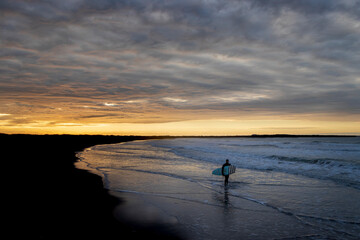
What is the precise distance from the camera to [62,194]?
38.8ft

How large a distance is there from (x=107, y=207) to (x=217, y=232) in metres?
4.80

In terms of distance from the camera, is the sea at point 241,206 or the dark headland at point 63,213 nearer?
the dark headland at point 63,213

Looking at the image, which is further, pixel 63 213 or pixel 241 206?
pixel 241 206

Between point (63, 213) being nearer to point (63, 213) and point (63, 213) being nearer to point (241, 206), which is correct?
point (63, 213)

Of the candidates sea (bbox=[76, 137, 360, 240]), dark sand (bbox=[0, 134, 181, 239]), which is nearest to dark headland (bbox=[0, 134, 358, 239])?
dark sand (bbox=[0, 134, 181, 239])

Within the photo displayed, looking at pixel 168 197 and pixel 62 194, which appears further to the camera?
pixel 168 197

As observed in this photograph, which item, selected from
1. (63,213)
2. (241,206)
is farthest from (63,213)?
(241,206)

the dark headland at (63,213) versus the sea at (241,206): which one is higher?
the dark headland at (63,213)

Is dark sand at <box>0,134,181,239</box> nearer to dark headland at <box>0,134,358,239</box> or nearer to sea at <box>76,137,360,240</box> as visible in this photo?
dark headland at <box>0,134,358,239</box>

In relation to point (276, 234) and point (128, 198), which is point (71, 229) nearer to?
point (128, 198)

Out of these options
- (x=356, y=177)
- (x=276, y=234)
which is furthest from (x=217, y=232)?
(x=356, y=177)

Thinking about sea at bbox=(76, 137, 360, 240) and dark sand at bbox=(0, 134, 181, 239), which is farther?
sea at bbox=(76, 137, 360, 240)

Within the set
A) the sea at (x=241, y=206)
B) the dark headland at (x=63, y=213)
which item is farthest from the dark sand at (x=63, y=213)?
the sea at (x=241, y=206)

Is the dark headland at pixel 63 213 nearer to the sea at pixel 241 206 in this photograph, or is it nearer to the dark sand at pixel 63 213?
the dark sand at pixel 63 213
